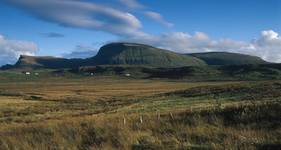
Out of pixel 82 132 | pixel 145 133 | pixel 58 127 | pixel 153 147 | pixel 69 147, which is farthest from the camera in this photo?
pixel 58 127

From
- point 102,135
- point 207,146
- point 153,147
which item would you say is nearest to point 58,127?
point 102,135

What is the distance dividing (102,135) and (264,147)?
151 inches

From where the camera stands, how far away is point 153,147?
9203 millimetres

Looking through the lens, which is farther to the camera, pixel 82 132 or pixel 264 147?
pixel 82 132

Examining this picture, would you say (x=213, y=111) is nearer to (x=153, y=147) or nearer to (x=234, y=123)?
(x=234, y=123)

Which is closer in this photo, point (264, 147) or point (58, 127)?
point (264, 147)

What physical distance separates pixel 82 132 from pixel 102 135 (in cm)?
85

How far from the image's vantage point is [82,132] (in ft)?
37.1

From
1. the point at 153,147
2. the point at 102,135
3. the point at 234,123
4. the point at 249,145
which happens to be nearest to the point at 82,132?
the point at 102,135

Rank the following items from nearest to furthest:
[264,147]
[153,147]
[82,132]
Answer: [264,147] < [153,147] < [82,132]

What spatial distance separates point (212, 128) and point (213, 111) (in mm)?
2337

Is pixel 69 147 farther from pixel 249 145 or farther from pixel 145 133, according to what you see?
pixel 249 145

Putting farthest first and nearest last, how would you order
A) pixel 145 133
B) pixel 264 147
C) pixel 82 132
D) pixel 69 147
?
pixel 82 132, pixel 145 133, pixel 69 147, pixel 264 147

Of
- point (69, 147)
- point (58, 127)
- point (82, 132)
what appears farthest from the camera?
point (58, 127)
